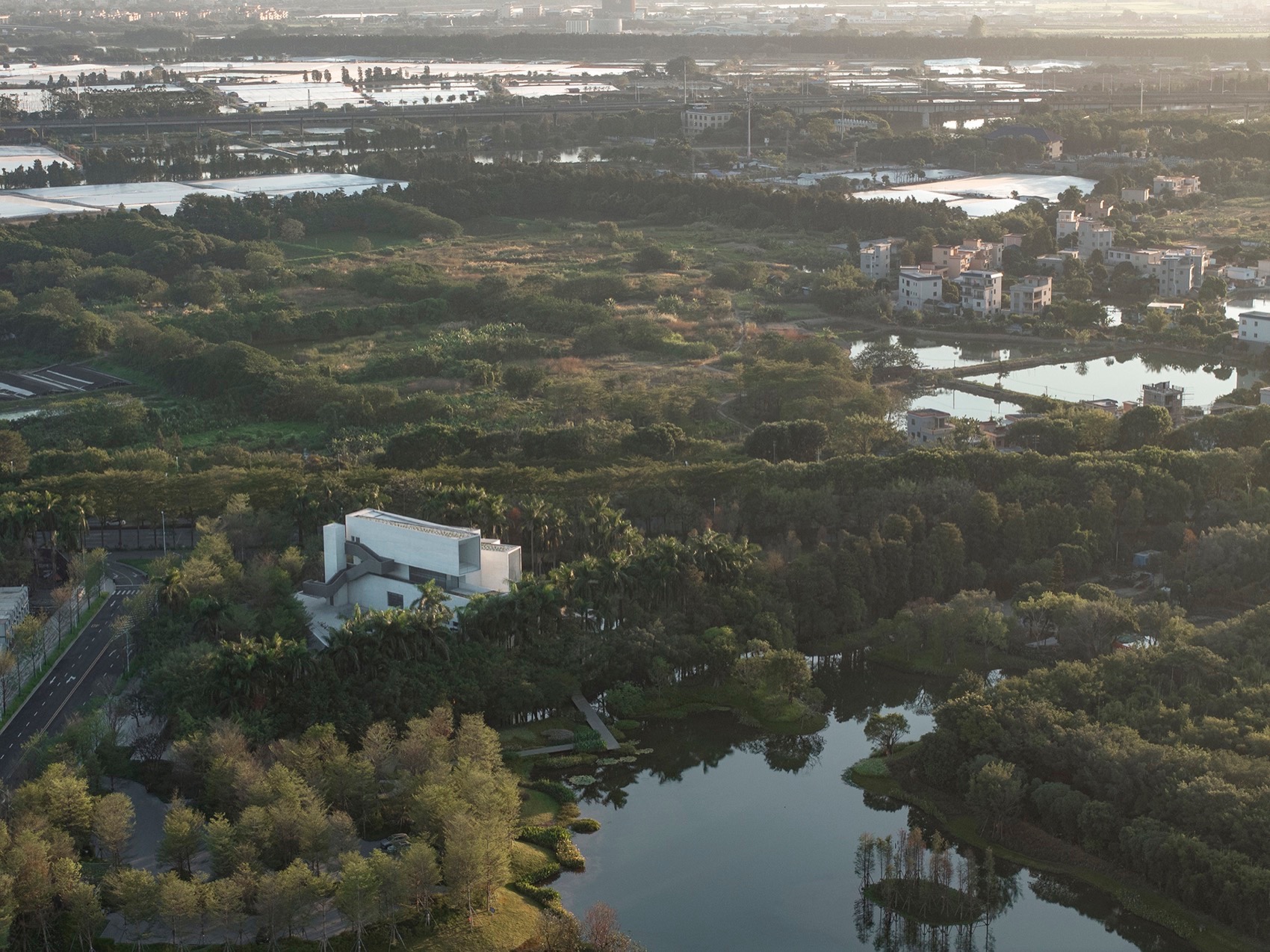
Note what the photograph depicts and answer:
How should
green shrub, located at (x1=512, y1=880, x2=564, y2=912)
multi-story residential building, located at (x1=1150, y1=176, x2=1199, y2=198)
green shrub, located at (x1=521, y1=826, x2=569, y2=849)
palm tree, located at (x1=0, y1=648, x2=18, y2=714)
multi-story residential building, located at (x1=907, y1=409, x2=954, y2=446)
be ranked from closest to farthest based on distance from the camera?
green shrub, located at (x1=512, y1=880, x2=564, y2=912) → green shrub, located at (x1=521, y1=826, x2=569, y2=849) → palm tree, located at (x1=0, y1=648, x2=18, y2=714) → multi-story residential building, located at (x1=907, y1=409, x2=954, y2=446) → multi-story residential building, located at (x1=1150, y1=176, x2=1199, y2=198)

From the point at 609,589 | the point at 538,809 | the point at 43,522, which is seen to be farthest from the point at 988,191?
the point at 538,809

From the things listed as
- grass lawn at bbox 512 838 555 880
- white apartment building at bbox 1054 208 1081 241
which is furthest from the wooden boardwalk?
white apartment building at bbox 1054 208 1081 241

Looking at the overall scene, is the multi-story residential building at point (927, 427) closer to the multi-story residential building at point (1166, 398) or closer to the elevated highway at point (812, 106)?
the multi-story residential building at point (1166, 398)

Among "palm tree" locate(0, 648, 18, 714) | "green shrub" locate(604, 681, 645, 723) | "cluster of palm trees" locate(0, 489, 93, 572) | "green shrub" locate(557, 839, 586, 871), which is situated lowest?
"green shrub" locate(557, 839, 586, 871)

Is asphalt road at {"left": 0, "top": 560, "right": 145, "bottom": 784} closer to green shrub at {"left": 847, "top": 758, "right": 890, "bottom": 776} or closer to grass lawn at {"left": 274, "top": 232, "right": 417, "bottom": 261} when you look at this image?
green shrub at {"left": 847, "top": 758, "right": 890, "bottom": 776}

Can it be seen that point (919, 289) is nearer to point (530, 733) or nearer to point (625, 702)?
point (625, 702)

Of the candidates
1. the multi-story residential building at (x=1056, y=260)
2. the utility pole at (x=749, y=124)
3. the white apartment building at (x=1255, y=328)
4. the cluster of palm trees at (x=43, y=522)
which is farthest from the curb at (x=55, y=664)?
the utility pole at (x=749, y=124)

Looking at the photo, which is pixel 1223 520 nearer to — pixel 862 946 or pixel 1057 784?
pixel 1057 784
